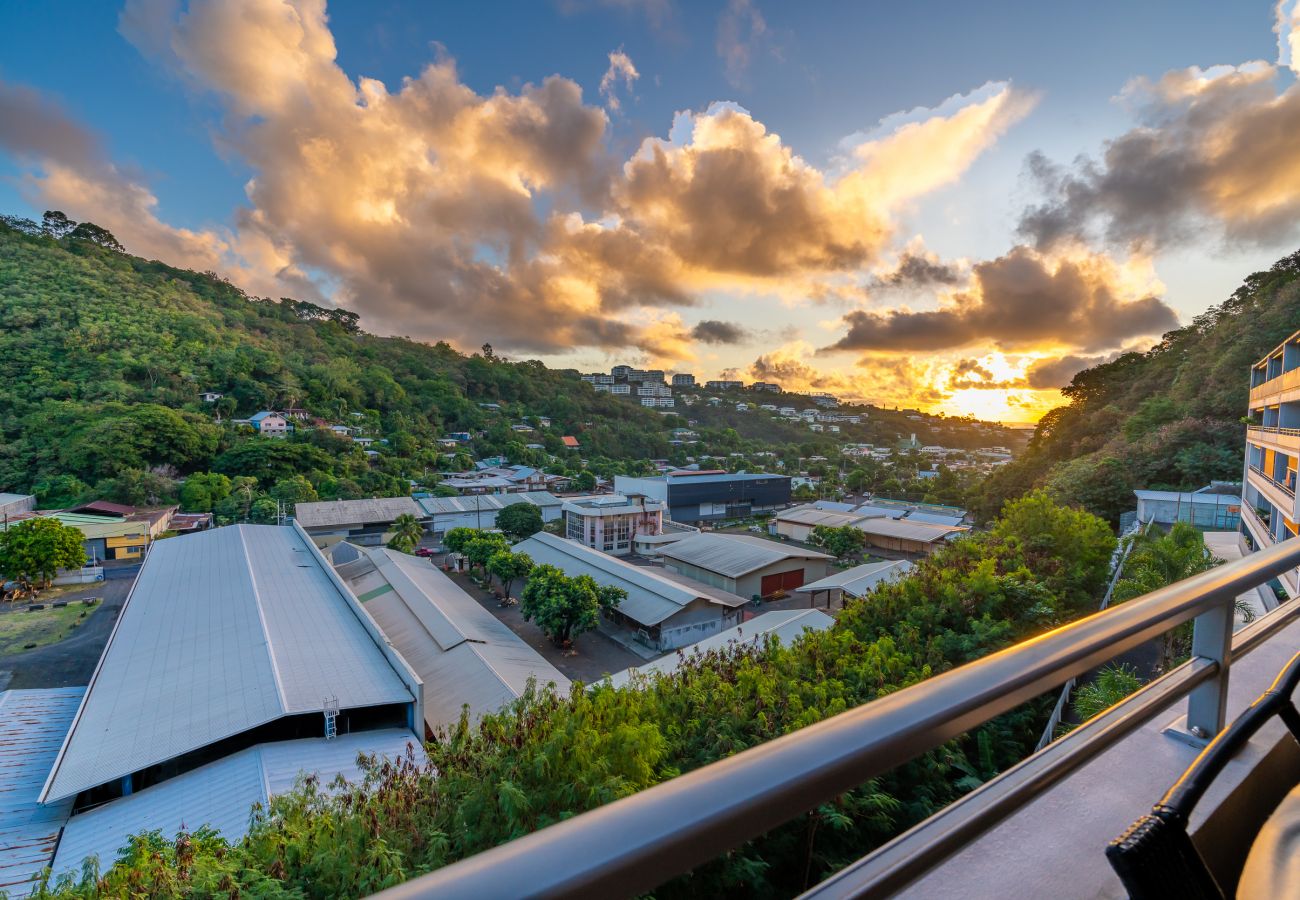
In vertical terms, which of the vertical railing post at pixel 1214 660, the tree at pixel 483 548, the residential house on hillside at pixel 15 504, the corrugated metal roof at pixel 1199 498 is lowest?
the tree at pixel 483 548

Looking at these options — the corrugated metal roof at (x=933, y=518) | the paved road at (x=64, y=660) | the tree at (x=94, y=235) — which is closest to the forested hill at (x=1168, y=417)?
the corrugated metal roof at (x=933, y=518)

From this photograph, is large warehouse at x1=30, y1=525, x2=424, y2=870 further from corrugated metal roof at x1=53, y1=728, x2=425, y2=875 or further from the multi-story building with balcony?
the multi-story building with balcony

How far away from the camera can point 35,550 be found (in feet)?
56.9

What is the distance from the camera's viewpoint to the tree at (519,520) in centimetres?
2438

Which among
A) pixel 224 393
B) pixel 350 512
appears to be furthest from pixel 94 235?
pixel 350 512

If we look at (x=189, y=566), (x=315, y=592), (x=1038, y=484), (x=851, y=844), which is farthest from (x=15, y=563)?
(x=1038, y=484)

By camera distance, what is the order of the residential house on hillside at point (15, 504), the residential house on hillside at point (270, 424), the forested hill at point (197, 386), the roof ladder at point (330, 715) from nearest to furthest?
the roof ladder at point (330, 715)
the residential house on hillside at point (15, 504)
the forested hill at point (197, 386)
the residential house on hillside at point (270, 424)

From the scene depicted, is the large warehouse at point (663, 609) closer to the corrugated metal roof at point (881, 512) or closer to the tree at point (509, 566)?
the tree at point (509, 566)

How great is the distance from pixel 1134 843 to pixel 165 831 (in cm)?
904

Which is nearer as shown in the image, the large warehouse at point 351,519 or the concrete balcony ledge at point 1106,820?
the concrete balcony ledge at point 1106,820

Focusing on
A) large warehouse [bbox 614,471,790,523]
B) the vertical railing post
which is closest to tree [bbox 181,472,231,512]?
large warehouse [bbox 614,471,790,523]

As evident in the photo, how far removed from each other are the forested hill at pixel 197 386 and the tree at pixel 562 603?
2104 centimetres

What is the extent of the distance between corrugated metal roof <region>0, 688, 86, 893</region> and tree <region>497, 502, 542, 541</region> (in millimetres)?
14501

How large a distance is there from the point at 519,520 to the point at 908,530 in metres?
17.0
